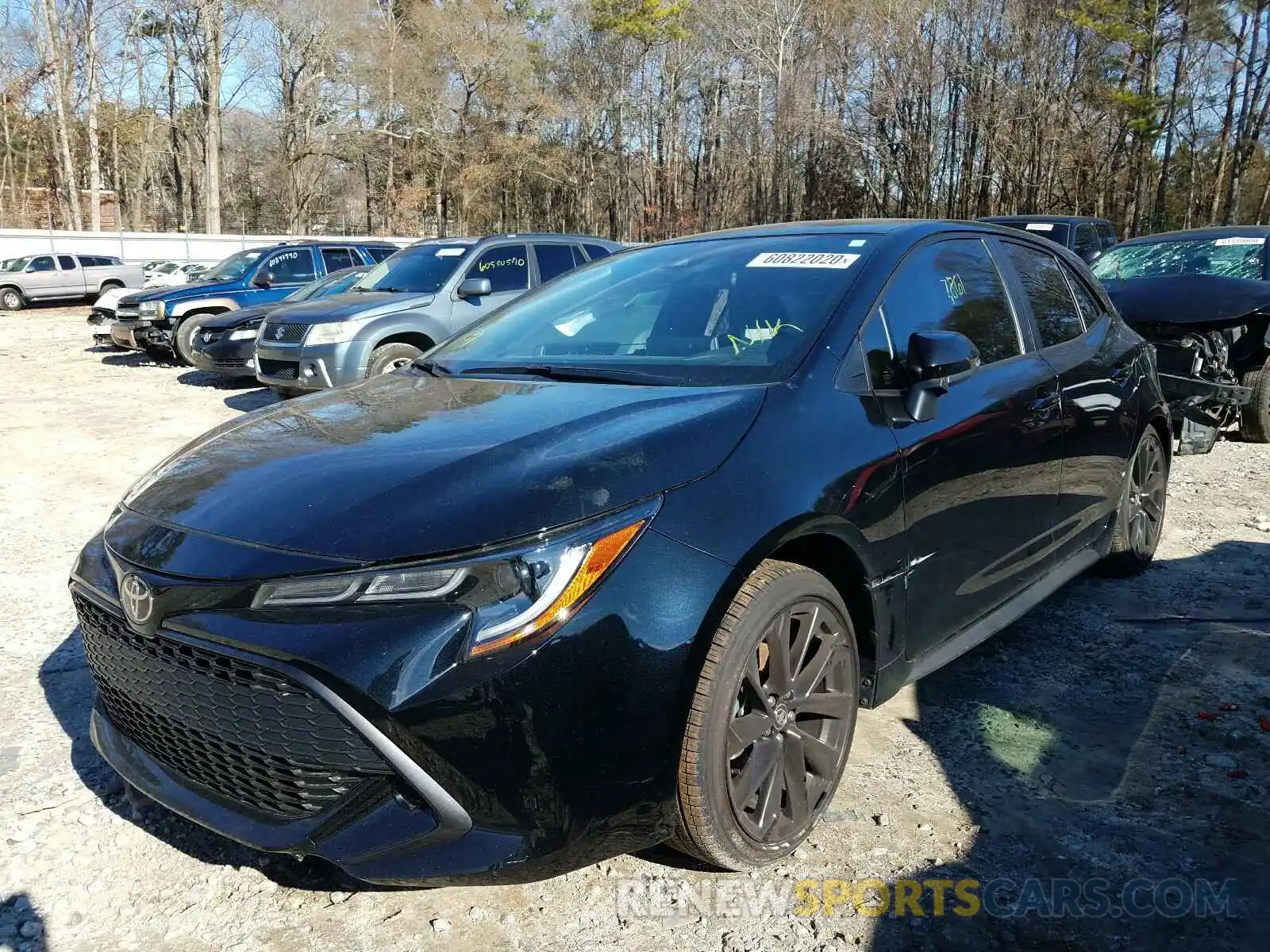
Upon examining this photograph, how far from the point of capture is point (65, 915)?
7.36 feet

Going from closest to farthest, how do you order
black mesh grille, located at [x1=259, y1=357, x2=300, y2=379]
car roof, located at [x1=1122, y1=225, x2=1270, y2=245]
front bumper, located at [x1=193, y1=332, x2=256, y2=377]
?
car roof, located at [x1=1122, y1=225, x2=1270, y2=245], black mesh grille, located at [x1=259, y1=357, x2=300, y2=379], front bumper, located at [x1=193, y1=332, x2=256, y2=377]

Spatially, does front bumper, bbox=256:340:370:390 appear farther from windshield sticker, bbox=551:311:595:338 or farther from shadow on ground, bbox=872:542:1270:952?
shadow on ground, bbox=872:542:1270:952

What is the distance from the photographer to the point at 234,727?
6.55 feet

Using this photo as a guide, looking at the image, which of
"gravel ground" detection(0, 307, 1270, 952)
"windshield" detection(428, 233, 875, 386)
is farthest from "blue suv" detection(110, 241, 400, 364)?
"windshield" detection(428, 233, 875, 386)

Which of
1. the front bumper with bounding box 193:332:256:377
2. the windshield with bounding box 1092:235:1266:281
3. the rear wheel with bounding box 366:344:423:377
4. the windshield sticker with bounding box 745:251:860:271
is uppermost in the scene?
the windshield with bounding box 1092:235:1266:281

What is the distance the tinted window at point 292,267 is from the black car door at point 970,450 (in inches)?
473

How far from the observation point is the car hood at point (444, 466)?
6.48ft

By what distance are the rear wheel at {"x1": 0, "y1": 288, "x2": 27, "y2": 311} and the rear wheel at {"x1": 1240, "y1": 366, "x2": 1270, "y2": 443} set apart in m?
28.4

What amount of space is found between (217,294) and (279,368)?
4.56 metres

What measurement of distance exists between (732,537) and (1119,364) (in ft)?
9.70

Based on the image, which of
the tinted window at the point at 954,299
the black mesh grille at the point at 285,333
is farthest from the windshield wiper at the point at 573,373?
the black mesh grille at the point at 285,333

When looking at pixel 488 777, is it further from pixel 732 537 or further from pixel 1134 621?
pixel 1134 621

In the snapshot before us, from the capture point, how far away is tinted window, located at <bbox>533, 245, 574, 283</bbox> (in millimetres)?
9789

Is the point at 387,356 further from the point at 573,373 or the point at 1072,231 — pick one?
the point at 1072,231
